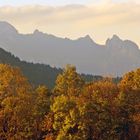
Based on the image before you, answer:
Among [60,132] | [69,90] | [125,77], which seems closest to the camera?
[60,132]

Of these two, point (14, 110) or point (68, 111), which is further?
point (14, 110)

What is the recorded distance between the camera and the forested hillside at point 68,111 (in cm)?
12325

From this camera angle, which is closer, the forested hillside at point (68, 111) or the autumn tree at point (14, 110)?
the forested hillside at point (68, 111)

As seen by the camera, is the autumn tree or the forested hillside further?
the autumn tree

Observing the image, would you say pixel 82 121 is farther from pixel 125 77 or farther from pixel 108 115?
pixel 125 77

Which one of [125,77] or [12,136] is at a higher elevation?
[125,77]

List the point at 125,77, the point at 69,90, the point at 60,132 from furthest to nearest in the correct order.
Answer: the point at 125,77 → the point at 69,90 → the point at 60,132

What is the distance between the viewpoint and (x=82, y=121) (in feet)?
403

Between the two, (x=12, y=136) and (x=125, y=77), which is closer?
(x=12, y=136)

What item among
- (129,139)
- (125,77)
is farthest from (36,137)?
(125,77)

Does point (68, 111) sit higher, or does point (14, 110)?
point (68, 111)

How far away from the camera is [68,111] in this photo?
125m

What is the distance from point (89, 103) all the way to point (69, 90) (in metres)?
10.7

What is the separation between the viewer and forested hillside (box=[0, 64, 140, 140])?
123 meters
